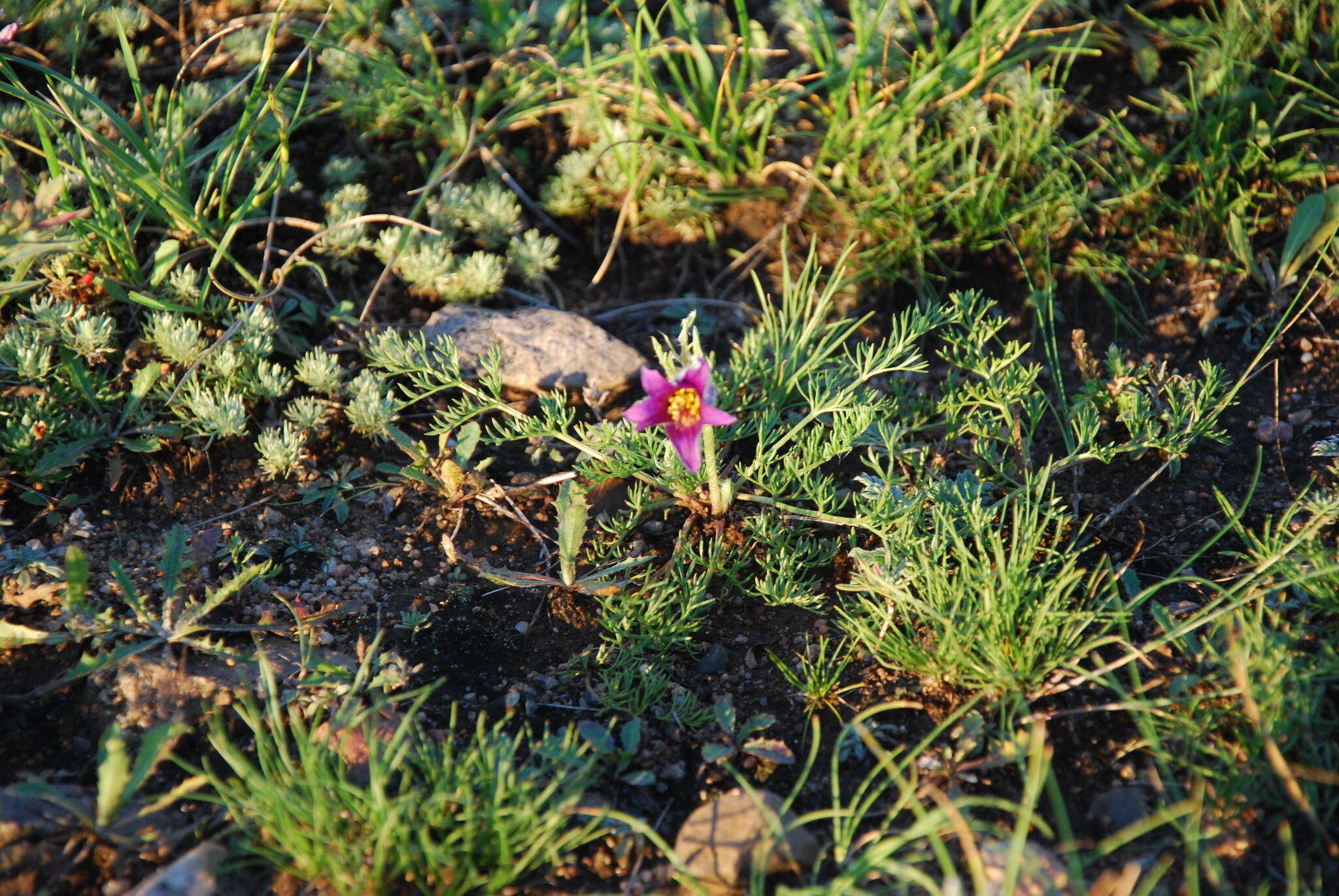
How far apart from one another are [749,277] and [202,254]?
186 centimetres

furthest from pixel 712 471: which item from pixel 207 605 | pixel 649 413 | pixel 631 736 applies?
pixel 207 605

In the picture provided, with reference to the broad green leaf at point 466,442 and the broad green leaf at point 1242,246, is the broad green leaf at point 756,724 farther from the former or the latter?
the broad green leaf at point 1242,246

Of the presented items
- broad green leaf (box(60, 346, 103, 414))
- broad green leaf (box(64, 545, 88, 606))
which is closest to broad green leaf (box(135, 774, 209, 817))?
broad green leaf (box(64, 545, 88, 606))

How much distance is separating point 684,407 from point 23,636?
1.60 m

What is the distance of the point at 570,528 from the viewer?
2.42m

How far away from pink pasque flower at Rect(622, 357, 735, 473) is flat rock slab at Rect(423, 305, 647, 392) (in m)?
0.81

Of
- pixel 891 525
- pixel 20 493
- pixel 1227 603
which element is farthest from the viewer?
pixel 20 493

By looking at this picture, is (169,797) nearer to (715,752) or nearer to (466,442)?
(715,752)

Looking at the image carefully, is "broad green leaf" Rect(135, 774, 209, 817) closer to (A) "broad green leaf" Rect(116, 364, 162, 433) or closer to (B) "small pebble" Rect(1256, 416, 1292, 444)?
(A) "broad green leaf" Rect(116, 364, 162, 433)

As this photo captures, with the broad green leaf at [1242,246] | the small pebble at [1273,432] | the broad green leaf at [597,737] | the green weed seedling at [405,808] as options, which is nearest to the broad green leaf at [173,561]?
the green weed seedling at [405,808]

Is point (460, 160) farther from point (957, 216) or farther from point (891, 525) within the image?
point (891, 525)

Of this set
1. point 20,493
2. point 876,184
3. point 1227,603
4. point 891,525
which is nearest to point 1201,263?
point 876,184

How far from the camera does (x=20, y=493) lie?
8.71 feet

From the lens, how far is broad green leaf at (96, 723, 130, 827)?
1819 millimetres
